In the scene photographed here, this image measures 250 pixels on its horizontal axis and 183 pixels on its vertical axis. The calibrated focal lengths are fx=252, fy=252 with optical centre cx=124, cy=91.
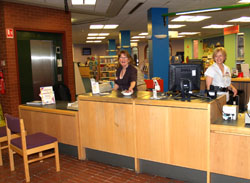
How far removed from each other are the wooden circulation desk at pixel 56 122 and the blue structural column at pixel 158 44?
15.2 feet

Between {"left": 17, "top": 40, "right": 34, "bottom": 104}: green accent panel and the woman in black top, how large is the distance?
3479 mm

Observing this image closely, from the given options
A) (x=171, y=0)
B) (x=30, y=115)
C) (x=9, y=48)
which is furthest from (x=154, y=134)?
(x=171, y=0)

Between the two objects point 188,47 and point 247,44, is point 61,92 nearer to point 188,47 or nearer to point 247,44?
point 247,44

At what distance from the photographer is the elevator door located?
734 centimetres

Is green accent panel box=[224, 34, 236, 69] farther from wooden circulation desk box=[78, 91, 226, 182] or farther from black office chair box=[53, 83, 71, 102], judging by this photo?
Answer: wooden circulation desk box=[78, 91, 226, 182]

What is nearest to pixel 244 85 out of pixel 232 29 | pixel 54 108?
pixel 54 108

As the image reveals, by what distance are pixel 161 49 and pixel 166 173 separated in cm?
581

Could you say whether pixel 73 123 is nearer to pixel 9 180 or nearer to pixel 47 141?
pixel 47 141

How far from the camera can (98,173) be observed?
368 centimetres

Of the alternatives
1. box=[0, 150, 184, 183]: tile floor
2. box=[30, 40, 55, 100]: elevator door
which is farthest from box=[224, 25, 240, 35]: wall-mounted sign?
box=[0, 150, 184, 183]: tile floor

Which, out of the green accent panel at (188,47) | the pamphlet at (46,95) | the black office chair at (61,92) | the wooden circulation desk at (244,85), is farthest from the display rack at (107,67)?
the pamphlet at (46,95)

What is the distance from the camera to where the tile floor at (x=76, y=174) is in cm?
345

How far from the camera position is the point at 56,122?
429 centimetres

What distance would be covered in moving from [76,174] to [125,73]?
75.4 inches
